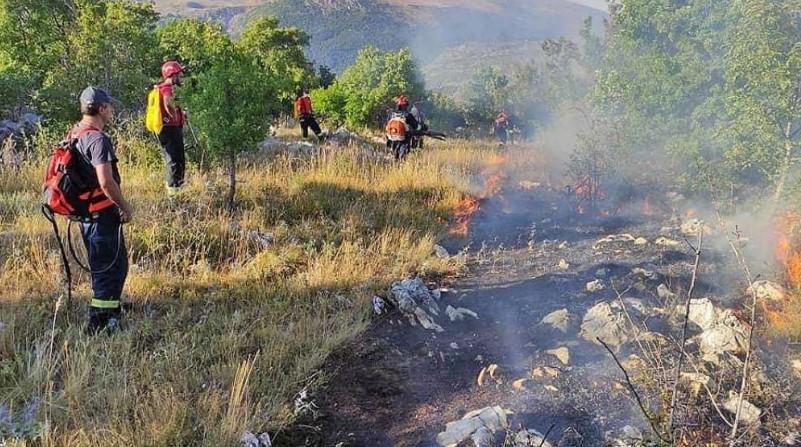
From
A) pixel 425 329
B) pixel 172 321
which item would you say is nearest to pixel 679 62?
pixel 425 329

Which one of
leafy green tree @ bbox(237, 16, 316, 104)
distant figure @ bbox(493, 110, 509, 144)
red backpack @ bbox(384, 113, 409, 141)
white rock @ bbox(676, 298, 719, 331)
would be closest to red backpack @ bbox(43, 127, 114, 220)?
white rock @ bbox(676, 298, 719, 331)

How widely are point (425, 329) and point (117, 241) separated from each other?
2.20m

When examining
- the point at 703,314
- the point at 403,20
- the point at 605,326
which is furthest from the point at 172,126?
the point at 403,20

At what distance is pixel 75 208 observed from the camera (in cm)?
324

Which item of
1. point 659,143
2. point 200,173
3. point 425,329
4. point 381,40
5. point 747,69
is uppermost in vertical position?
point 381,40

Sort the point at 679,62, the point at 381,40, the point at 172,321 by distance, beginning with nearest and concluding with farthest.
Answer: the point at 172,321 < the point at 679,62 < the point at 381,40

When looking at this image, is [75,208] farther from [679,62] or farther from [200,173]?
[679,62]

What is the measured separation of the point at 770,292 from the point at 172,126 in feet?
19.5

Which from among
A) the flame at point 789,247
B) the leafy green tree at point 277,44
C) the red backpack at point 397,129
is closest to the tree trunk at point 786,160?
the flame at point 789,247

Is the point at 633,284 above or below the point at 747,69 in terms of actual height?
below

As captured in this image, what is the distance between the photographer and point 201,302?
3.95m

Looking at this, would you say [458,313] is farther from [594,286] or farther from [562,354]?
[594,286]

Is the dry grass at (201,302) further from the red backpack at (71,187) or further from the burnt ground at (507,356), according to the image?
the red backpack at (71,187)

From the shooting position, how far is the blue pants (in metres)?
3.34
